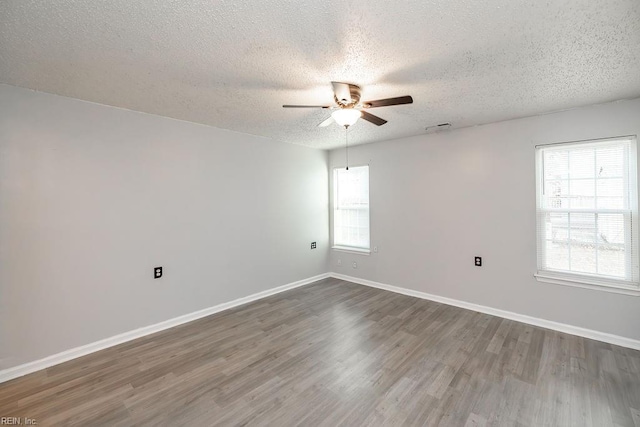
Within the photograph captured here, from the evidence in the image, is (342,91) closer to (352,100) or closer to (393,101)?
(352,100)

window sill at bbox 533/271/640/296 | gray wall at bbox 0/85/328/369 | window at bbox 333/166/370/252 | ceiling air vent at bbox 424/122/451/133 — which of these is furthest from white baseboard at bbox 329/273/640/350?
ceiling air vent at bbox 424/122/451/133

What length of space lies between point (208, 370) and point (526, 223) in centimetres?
379

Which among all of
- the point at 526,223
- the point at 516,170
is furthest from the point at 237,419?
the point at 516,170

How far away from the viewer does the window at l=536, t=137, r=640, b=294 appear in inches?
108

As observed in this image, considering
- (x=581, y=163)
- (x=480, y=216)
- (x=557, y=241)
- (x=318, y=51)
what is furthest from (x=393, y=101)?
(x=557, y=241)

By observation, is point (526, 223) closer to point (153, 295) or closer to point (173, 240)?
point (173, 240)

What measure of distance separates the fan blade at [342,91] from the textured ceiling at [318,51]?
154 millimetres

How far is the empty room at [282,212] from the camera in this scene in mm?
1728

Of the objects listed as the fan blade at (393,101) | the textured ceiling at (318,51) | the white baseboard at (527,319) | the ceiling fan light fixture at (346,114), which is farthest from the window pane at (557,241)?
the ceiling fan light fixture at (346,114)

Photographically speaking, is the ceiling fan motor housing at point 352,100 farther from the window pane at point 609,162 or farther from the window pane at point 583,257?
the window pane at point 583,257

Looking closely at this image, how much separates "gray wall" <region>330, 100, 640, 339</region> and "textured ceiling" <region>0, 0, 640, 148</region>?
396 millimetres

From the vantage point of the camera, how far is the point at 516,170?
3.29 meters

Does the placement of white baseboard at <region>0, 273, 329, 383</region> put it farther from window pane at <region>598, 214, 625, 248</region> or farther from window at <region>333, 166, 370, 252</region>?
window pane at <region>598, 214, 625, 248</region>

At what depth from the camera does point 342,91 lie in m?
2.10
